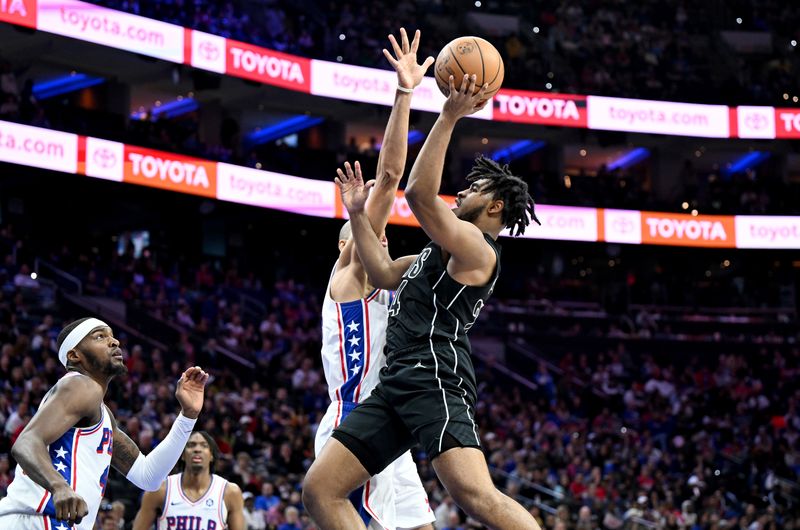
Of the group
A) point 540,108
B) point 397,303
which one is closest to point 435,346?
point 397,303

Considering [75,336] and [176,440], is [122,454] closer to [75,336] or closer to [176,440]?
[176,440]

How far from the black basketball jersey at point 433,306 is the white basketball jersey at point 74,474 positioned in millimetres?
1488

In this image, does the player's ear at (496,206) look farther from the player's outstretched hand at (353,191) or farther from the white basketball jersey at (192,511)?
the white basketball jersey at (192,511)

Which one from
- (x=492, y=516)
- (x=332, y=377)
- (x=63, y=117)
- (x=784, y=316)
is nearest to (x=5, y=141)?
(x=63, y=117)

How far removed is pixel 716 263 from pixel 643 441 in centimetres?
1307

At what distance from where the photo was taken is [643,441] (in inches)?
926

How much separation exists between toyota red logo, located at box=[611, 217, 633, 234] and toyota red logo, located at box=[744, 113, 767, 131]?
4338 mm

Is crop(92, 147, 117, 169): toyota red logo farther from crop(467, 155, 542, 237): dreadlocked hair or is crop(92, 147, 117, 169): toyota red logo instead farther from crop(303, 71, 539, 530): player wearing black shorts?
crop(467, 155, 542, 237): dreadlocked hair

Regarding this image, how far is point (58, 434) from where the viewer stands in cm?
516

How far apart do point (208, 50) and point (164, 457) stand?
20.4m

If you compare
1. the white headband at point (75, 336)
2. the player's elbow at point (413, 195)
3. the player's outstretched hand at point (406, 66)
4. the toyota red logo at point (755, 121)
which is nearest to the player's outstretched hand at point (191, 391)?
the white headband at point (75, 336)

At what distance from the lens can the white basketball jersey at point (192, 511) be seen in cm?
760

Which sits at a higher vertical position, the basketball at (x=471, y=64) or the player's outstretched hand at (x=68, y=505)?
the basketball at (x=471, y=64)

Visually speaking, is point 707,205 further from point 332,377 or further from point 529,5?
point 332,377
